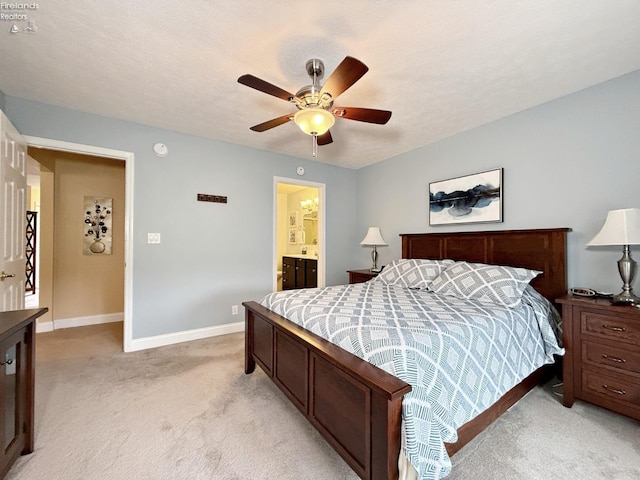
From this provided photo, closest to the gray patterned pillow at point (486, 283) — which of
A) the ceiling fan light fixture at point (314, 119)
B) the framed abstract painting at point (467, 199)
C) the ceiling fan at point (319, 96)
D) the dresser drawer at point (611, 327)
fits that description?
the dresser drawer at point (611, 327)

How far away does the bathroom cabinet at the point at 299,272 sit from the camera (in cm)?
519

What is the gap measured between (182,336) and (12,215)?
6.31 feet

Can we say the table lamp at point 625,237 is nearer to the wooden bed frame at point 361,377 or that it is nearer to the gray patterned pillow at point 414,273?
the wooden bed frame at point 361,377

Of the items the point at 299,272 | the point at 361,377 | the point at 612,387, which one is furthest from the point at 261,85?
the point at 299,272

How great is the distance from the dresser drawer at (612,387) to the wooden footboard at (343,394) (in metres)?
1.79

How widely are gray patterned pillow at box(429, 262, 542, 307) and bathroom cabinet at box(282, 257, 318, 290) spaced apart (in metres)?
2.74

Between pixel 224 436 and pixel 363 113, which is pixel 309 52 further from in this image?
pixel 224 436

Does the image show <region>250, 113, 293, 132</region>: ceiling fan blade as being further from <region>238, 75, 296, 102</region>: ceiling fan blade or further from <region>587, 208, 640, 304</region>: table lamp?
<region>587, 208, 640, 304</region>: table lamp

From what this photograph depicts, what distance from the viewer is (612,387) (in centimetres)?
188

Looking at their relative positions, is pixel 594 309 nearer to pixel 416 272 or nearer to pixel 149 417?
pixel 416 272

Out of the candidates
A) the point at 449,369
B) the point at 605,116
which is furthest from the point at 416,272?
the point at 605,116

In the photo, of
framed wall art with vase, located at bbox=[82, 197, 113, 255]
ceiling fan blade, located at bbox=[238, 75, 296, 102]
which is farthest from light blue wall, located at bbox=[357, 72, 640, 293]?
framed wall art with vase, located at bbox=[82, 197, 113, 255]

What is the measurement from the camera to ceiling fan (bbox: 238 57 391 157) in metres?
1.63

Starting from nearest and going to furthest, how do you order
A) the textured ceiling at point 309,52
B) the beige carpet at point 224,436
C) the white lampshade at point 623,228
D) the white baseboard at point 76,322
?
the beige carpet at point 224,436, the textured ceiling at point 309,52, the white lampshade at point 623,228, the white baseboard at point 76,322
